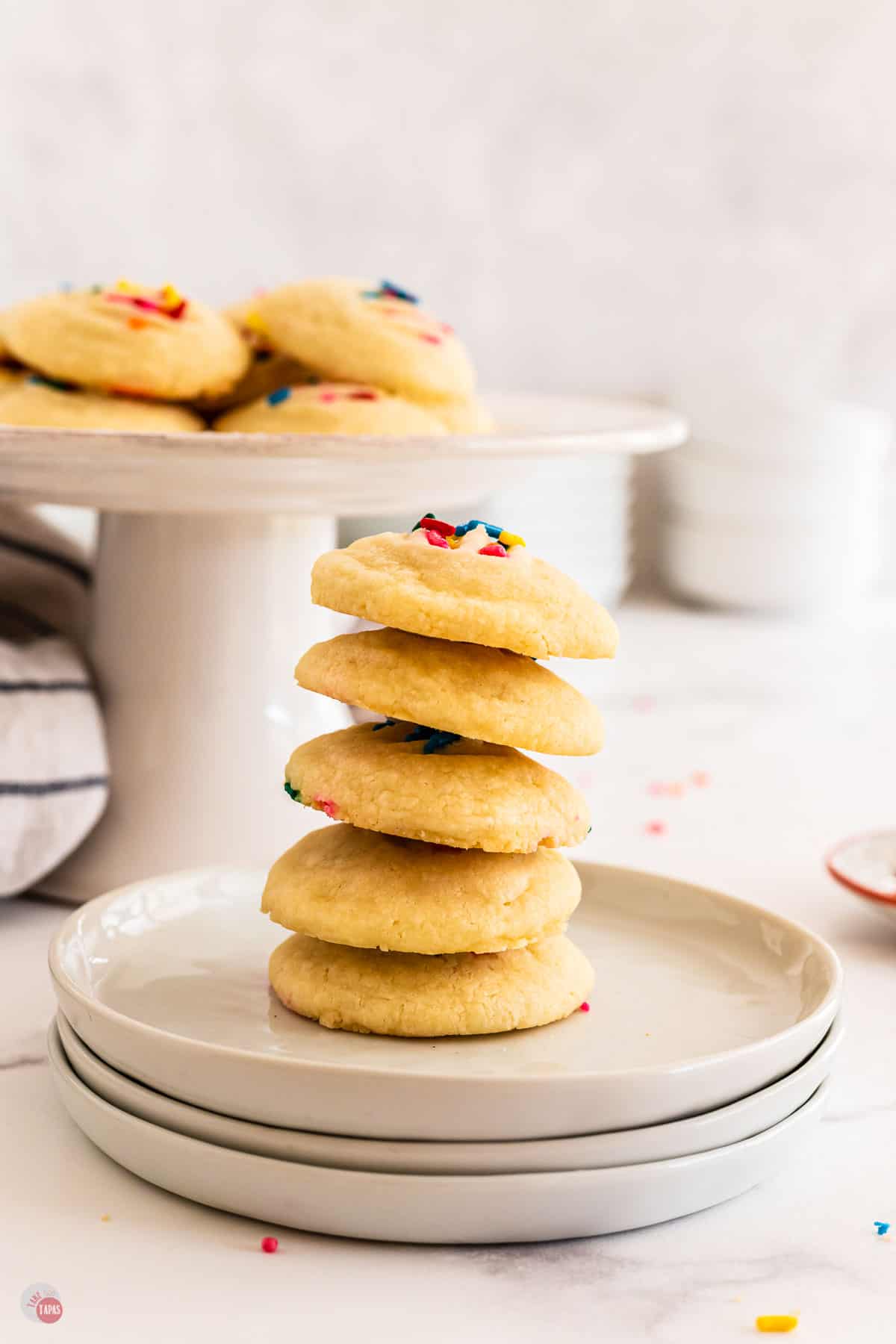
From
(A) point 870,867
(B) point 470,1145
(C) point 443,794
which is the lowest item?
(A) point 870,867

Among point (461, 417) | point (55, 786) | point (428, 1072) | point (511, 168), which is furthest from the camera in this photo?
point (511, 168)

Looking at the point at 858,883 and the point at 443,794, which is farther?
the point at 858,883

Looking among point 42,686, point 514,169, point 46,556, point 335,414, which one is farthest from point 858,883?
point 514,169

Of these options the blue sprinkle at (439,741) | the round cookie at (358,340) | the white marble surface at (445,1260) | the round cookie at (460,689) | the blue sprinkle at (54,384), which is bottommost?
the white marble surface at (445,1260)

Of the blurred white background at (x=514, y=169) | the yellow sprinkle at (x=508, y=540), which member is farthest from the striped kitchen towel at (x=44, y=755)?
the blurred white background at (x=514, y=169)

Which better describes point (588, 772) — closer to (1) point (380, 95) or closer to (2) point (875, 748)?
(2) point (875, 748)

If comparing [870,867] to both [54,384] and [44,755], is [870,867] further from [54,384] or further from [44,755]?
[54,384]

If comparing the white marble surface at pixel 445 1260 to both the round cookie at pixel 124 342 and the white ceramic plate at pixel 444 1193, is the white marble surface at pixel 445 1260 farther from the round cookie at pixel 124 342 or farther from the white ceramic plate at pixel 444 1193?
the round cookie at pixel 124 342

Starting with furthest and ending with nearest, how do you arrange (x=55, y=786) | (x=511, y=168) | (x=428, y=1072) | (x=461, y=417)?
(x=511, y=168)
(x=461, y=417)
(x=55, y=786)
(x=428, y=1072)

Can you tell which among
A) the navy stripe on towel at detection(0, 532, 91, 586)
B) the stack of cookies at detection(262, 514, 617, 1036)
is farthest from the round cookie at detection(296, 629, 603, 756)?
the navy stripe on towel at detection(0, 532, 91, 586)
